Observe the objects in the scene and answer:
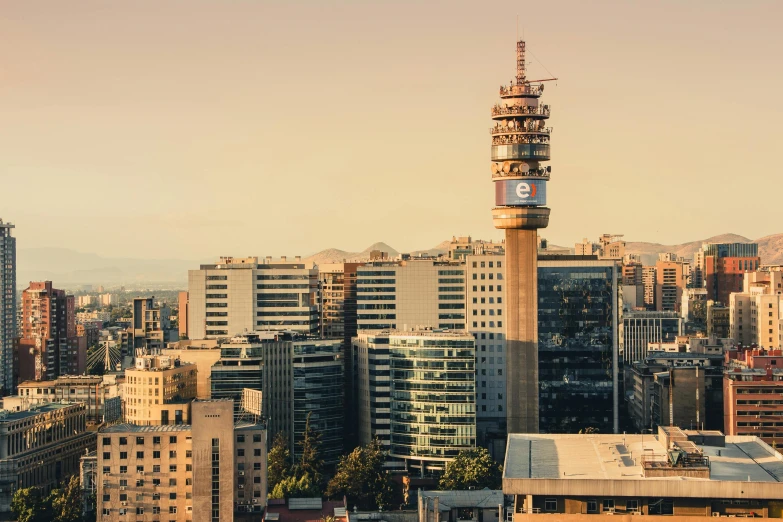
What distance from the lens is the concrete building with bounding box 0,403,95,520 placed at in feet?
579

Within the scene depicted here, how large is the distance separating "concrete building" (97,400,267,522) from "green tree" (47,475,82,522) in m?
12.1

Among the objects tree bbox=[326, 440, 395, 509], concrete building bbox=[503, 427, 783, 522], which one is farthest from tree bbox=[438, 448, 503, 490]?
concrete building bbox=[503, 427, 783, 522]

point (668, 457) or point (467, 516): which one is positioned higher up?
point (668, 457)

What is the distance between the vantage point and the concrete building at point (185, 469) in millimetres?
142625

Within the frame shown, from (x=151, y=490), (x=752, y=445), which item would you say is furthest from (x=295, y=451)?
(x=752, y=445)

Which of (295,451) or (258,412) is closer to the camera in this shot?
(258,412)

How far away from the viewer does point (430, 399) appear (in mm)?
189000

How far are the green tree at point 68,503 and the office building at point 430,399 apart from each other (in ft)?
166

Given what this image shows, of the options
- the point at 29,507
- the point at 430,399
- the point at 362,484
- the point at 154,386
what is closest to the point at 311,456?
the point at 362,484

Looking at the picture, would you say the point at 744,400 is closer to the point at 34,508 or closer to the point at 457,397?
the point at 457,397

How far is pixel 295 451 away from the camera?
19525 centimetres

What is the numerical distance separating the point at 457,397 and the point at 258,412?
33.6 metres

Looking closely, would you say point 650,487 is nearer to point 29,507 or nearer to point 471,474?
point 471,474

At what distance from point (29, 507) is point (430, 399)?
57828 millimetres
